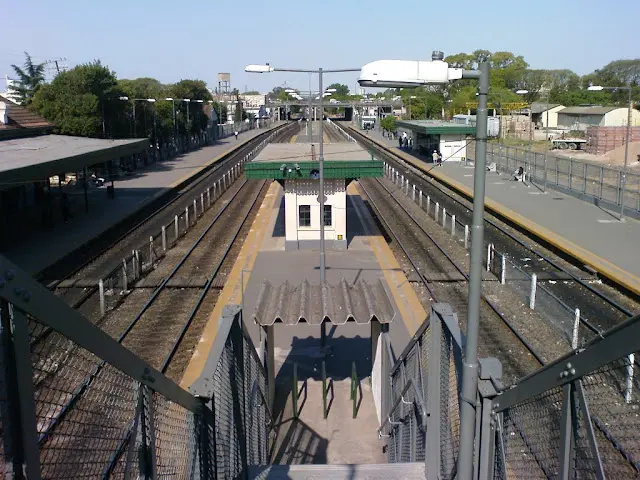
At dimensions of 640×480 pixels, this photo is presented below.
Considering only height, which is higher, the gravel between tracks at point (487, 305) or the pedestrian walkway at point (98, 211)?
the pedestrian walkway at point (98, 211)

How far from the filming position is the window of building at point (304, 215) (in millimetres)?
22547

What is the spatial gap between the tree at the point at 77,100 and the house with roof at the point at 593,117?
44.8 meters

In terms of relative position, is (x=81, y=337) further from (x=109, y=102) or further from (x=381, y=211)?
(x=109, y=102)

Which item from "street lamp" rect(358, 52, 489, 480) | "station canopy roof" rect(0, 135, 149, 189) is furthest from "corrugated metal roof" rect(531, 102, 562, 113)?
→ "street lamp" rect(358, 52, 489, 480)

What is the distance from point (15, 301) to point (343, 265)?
1788 cm

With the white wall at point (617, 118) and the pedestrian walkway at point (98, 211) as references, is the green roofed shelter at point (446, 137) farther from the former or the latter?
the white wall at point (617, 118)

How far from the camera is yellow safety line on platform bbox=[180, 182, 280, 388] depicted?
475 inches

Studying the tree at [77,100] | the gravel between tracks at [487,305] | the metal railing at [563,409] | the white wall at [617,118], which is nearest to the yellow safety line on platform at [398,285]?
the gravel between tracks at [487,305]

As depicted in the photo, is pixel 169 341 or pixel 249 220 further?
pixel 249 220

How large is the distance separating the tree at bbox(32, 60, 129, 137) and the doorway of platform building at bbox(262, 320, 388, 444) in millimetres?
30826

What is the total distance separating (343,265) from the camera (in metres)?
19.8

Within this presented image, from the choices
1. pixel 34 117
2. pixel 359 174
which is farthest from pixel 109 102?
pixel 359 174

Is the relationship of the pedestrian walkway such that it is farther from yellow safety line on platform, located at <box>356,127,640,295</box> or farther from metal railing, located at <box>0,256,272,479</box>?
yellow safety line on platform, located at <box>356,127,640,295</box>

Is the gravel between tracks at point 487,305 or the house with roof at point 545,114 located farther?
the house with roof at point 545,114
